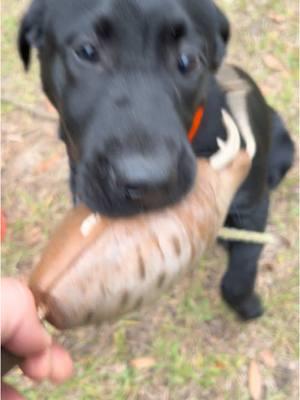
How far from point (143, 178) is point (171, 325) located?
137 centimetres

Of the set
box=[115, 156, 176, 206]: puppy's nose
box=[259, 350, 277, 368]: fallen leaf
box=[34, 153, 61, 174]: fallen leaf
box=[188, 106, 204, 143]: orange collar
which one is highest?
box=[115, 156, 176, 206]: puppy's nose

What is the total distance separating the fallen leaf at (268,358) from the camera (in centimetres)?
248

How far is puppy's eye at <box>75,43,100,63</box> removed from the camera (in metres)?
1.64

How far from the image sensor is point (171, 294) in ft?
8.62

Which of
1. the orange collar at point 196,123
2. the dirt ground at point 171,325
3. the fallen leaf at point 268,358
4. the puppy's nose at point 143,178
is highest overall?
the puppy's nose at point 143,178

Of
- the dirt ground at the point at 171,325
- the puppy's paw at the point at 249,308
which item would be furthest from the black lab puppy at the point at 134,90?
the dirt ground at the point at 171,325

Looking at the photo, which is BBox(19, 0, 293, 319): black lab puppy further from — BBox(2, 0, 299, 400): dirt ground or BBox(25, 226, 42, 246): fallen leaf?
BBox(25, 226, 42, 246): fallen leaf

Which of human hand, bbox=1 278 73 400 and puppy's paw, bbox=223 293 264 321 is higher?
human hand, bbox=1 278 73 400

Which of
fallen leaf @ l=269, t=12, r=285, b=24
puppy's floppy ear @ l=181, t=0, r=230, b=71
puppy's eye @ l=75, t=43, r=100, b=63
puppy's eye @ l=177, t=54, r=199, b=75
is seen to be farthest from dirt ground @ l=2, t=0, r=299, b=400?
puppy's eye @ l=75, t=43, r=100, b=63

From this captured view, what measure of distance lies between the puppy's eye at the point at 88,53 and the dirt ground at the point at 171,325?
49.3 inches

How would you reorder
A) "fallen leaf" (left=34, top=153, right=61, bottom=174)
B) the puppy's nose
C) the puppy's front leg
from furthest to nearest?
"fallen leaf" (left=34, top=153, right=61, bottom=174), the puppy's front leg, the puppy's nose

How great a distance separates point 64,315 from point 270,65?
98.1 inches

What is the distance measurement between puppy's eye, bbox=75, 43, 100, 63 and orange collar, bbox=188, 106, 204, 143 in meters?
0.37

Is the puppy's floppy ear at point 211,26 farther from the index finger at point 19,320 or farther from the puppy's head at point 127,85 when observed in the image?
the index finger at point 19,320
